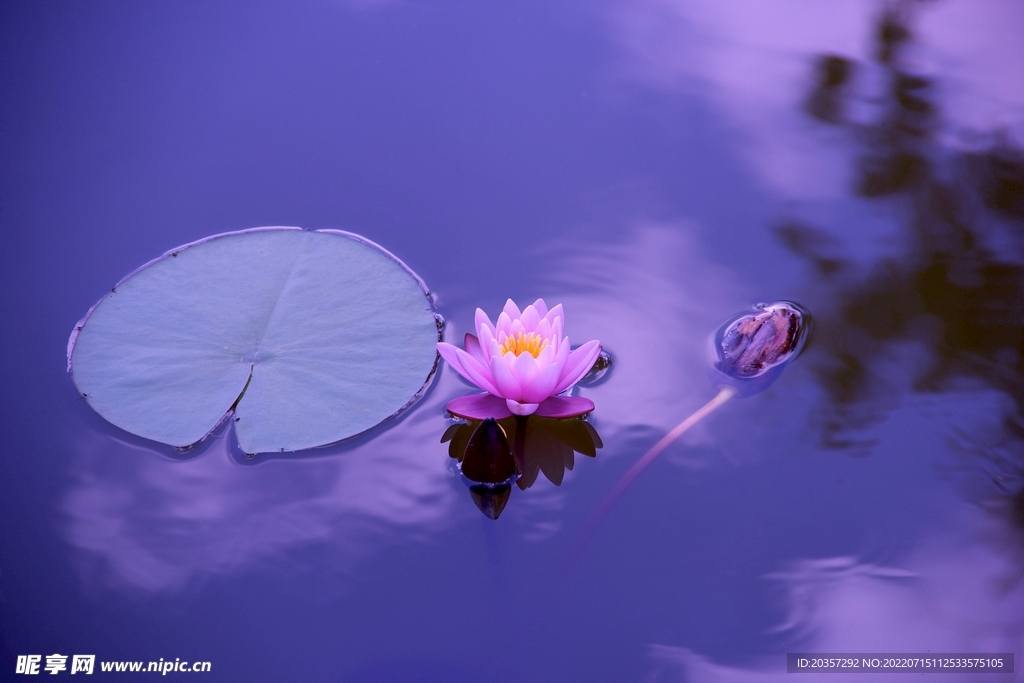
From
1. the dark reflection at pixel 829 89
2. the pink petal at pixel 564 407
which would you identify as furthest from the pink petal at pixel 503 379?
the dark reflection at pixel 829 89

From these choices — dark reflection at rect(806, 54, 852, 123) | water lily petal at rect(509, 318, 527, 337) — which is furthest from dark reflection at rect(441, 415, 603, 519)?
dark reflection at rect(806, 54, 852, 123)

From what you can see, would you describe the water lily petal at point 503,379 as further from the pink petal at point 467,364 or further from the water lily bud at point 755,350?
the water lily bud at point 755,350

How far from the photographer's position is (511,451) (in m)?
1.84

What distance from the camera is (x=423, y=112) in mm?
2906

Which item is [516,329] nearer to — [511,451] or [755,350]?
[511,451]

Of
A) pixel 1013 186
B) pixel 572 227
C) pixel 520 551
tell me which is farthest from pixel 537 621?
pixel 1013 186

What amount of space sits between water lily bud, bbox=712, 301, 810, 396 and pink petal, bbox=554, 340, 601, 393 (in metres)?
0.45

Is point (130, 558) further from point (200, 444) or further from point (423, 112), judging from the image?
point (423, 112)

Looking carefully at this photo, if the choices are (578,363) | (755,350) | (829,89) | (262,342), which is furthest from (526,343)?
(829,89)

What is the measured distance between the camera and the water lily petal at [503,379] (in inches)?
69.0

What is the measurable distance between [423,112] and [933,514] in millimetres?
2347

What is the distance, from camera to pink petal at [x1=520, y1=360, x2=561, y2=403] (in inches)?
69.6

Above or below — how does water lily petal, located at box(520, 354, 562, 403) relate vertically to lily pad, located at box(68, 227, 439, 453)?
below

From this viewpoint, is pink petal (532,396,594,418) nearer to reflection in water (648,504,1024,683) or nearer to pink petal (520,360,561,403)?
pink petal (520,360,561,403)
